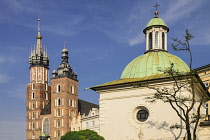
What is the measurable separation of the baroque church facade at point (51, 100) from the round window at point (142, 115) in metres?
61.6

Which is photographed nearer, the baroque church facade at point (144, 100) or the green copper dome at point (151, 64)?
the baroque church facade at point (144, 100)

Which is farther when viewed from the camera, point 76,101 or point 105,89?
point 76,101

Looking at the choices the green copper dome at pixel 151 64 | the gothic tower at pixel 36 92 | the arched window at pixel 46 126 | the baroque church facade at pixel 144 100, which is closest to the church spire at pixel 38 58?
the gothic tower at pixel 36 92

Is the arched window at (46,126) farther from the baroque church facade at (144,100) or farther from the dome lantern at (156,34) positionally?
the dome lantern at (156,34)

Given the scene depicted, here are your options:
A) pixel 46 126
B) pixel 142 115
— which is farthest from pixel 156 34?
pixel 46 126

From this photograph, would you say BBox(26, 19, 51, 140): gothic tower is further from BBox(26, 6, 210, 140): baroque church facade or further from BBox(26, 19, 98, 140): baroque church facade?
BBox(26, 6, 210, 140): baroque church facade

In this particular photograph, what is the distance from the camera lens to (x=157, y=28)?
108 ft

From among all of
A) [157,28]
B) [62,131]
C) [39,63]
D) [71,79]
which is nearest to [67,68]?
[71,79]

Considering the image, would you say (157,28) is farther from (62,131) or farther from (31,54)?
(31,54)

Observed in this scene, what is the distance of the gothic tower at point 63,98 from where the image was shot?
9144 centimetres

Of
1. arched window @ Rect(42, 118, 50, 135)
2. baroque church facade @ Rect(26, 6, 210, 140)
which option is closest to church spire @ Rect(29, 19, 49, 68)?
arched window @ Rect(42, 118, 50, 135)

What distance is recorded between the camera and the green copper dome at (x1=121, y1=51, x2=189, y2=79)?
2908 cm

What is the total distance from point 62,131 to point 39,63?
824 inches

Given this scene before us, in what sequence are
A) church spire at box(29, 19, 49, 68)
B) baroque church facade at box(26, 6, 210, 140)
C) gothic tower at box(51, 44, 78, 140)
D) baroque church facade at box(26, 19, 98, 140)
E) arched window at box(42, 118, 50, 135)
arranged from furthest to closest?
church spire at box(29, 19, 49, 68)
arched window at box(42, 118, 50, 135)
baroque church facade at box(26, 19, 98, 140)
gothic tower at box(51, 44, 78, 140)
baroque church facade at box(26, 6, 210, 140)
